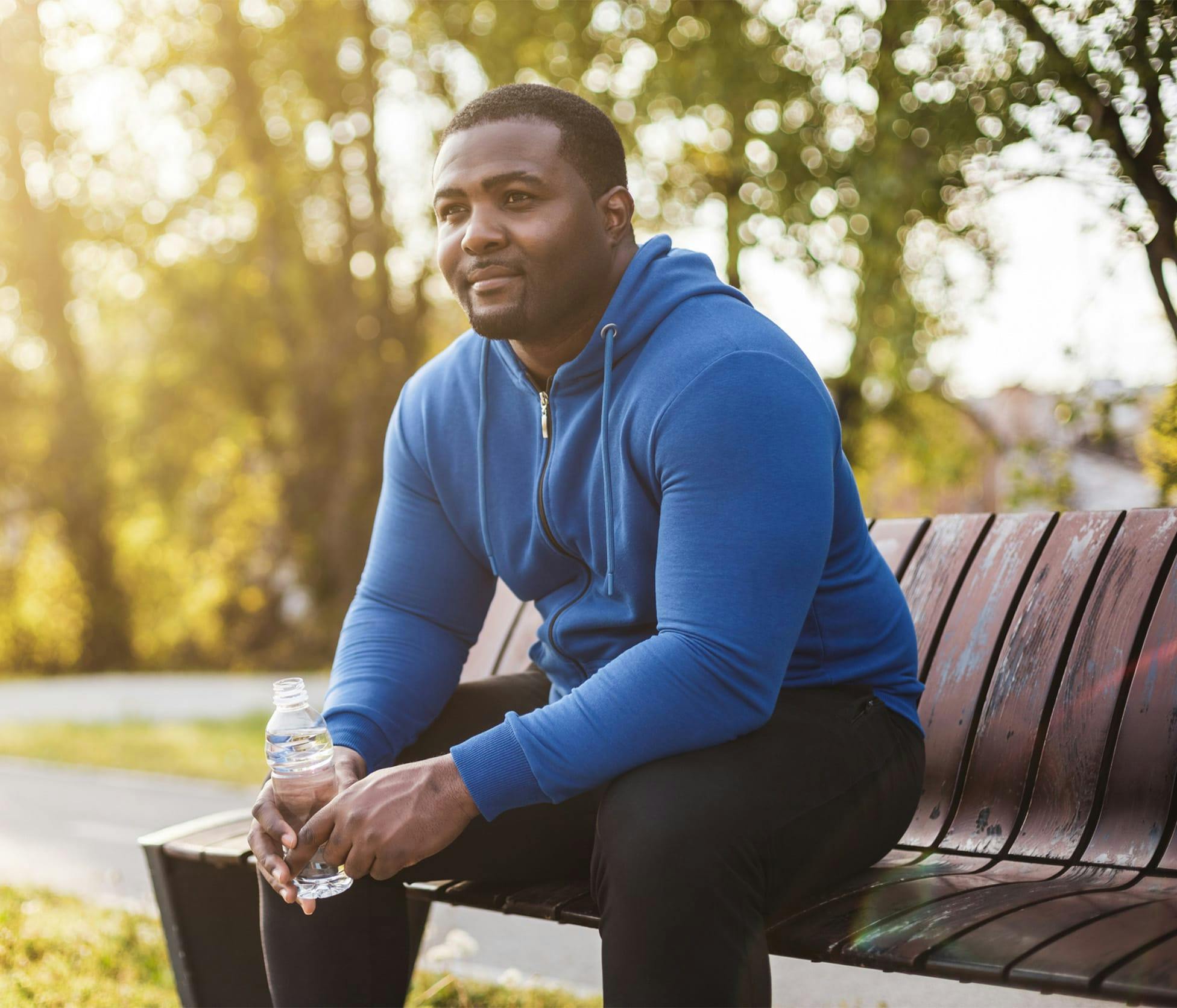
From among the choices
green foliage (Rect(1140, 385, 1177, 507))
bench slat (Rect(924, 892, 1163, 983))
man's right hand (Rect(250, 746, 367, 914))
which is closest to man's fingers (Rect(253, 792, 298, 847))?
man's right hand (Rect(250, 746, 367, 914))

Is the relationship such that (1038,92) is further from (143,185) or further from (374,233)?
(143,185)

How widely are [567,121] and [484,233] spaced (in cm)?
28

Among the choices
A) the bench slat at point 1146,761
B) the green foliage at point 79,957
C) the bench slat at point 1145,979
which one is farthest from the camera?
the green foliage at point 79,957

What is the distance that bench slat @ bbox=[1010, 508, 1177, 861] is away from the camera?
2.51m

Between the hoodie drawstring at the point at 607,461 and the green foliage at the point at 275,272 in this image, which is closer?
the hoodie drawstring at the point at 607,461

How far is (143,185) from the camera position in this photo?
604 inches

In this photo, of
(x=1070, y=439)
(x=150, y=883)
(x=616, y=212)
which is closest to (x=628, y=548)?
(x=616, y=212)

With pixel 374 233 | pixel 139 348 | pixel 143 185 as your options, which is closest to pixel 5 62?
pixel 143 185

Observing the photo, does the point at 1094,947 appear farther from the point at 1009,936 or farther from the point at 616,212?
the point at 616,212

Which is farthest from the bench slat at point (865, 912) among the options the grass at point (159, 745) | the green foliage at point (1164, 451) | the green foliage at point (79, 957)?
the grass at point (159, 745)

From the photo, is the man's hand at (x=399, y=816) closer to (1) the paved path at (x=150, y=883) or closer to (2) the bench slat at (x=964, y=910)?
(2) the bench slat at (x=964, y=910)

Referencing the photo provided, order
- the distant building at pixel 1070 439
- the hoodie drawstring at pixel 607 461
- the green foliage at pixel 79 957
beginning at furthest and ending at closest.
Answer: the distant building at pixel 1070 439
the green foliage at pixel 79 957
the hoodie drawstring at pixel 607 461

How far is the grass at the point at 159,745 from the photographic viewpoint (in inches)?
275

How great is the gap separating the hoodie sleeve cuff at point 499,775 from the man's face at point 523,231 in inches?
32.6
